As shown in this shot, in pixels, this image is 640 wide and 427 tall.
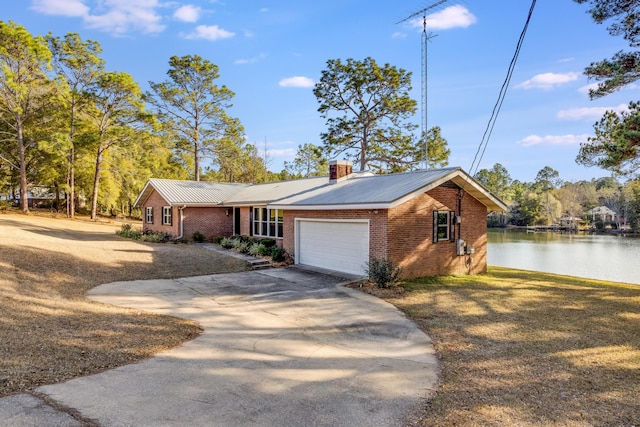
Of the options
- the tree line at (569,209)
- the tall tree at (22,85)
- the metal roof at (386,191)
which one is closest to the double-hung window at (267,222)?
the metal roof at (386,191)

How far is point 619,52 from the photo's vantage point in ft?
37.6

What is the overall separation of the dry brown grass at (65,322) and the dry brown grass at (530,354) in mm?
→ 4508

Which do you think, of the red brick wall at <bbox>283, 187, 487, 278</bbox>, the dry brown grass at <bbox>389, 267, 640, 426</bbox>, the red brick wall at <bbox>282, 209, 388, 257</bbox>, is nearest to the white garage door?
the red brick wall at <bbox>282, 209, 388, 257</bbox>

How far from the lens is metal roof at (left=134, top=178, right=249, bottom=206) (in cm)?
2239

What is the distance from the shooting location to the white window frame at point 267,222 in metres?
Result: 18.9

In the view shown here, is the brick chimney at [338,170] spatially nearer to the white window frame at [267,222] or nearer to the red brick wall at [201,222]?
the white window frame at [267,222]

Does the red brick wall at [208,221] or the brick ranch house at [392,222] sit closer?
the brick ranch house at [392,222]

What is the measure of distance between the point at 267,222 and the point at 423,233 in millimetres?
9284

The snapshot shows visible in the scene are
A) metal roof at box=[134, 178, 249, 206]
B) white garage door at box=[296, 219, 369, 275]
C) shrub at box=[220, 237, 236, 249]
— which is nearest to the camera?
white garage door at box=[296, 219, 369, 275]

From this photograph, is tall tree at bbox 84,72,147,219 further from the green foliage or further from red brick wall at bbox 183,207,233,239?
the green foliage

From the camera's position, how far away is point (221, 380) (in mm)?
4965

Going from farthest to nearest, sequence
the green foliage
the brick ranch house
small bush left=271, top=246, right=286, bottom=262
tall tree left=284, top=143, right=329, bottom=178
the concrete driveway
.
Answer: tall tree left=284, top=143, right=329, bottom=178, the green foliage, small bush left=271, top=246, right=286, bottom=262, the brick ranch house, the concrete driveway

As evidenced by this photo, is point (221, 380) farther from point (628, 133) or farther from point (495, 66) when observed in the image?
point (495, 66)

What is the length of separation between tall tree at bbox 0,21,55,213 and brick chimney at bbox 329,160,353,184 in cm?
2476
